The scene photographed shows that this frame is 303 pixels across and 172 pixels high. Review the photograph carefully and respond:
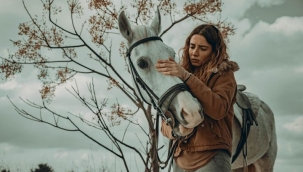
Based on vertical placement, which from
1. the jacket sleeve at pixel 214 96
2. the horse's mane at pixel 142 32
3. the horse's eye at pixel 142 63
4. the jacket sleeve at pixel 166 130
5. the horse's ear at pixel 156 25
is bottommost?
the jacket sleeve at pixel 166 130

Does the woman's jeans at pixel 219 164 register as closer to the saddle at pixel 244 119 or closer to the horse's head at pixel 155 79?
the horse's head at pixel 155 79

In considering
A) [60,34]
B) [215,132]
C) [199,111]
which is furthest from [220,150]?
[60,34]

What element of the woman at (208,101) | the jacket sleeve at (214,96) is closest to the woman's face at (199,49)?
the woman at (208,101)

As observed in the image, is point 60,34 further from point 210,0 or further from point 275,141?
point 275,141

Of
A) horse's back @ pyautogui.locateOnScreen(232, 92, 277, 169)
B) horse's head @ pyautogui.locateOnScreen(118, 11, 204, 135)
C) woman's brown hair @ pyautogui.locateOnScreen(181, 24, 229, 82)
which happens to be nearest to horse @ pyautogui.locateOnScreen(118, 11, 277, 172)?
horse's head @ pyautogui.locateOnScreen(118, 11, 204, 135)

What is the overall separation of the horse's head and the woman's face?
15 cm

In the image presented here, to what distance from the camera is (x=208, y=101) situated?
2.04 metres

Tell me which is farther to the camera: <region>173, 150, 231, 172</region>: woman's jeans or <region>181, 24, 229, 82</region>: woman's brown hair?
<region>181, 24, 229, 82</region>: woman's brown hair

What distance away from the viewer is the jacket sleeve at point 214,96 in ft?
6.70

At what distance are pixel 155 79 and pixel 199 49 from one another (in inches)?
12.7

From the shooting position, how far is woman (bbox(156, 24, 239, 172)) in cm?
208

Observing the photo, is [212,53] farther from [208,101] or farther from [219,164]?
[219,164]

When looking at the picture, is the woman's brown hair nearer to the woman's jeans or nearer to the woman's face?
the woman's face

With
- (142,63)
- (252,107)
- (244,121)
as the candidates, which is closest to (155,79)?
(142,63)
